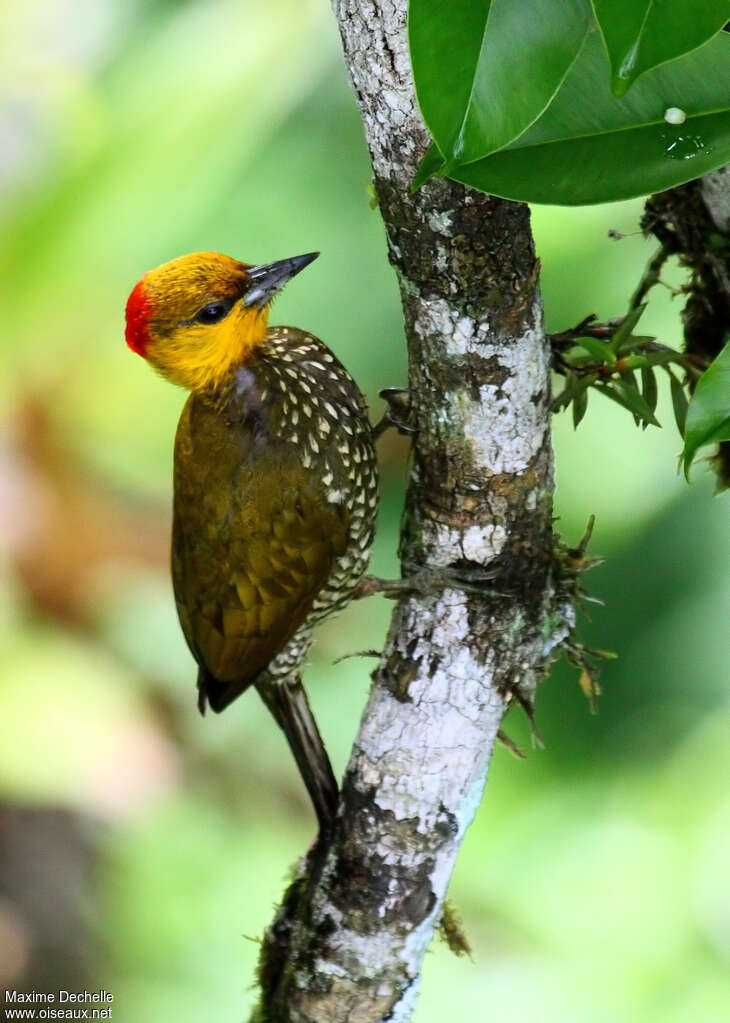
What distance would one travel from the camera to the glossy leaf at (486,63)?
770 millimetres

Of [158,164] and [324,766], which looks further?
[158,164]

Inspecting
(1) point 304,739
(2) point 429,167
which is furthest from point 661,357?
(1) point 304,739

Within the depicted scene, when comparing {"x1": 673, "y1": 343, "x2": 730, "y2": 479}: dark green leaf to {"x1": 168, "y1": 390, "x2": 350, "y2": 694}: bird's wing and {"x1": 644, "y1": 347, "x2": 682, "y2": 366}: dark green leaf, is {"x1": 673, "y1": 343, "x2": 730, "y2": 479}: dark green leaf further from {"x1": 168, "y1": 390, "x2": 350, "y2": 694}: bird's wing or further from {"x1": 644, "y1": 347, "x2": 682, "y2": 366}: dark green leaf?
{"x1": 168, "y1": 390, "x2": 350, "y2": 694}: bird's wing

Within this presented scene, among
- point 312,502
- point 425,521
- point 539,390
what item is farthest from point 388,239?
point 312,502

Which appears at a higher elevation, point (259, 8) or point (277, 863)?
point (259, 8)

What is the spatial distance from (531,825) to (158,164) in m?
1.64

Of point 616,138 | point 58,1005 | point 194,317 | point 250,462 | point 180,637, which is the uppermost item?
point 180,637

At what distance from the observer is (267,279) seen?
4.95 feet

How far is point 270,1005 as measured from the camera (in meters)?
1.57

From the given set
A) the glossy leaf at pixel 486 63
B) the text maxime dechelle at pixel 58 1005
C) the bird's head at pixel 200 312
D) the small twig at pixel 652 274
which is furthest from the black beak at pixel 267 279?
the text maxime dechelle at pixel 58 1005

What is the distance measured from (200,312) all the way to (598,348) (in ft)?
1.76

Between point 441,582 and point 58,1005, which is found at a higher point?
point 441,582

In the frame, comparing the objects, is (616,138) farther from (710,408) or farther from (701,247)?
(701,247)

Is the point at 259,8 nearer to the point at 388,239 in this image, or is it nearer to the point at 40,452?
the point at 40,452
